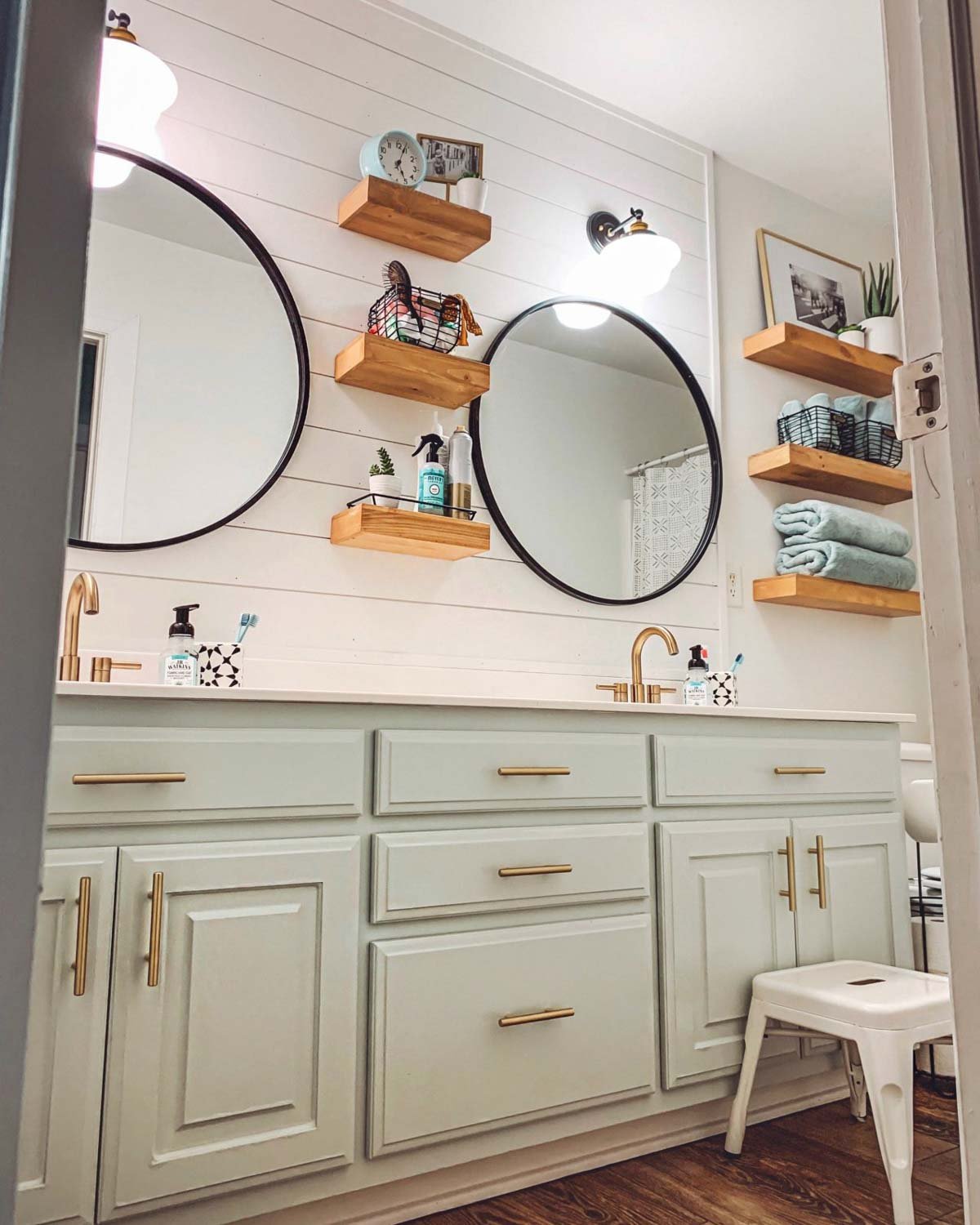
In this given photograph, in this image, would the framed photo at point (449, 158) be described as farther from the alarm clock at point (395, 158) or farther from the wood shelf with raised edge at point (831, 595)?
the wood shelf with raised edge at point (831, 595)

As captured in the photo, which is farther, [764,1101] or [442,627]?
[442,627]

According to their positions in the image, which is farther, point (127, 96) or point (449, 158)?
point (449, 158)

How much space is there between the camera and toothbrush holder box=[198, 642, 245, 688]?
1859 mm

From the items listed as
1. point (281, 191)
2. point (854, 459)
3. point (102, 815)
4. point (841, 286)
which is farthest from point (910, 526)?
point (102, 815)

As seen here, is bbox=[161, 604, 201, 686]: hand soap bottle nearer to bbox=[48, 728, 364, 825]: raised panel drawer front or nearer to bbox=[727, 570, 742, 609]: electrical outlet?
bbox=[48, 728, 364, 825]: raised panel drawer front

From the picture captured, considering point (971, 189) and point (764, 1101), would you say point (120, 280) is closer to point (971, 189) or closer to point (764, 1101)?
point (971, 189)

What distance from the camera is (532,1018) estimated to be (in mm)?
1671

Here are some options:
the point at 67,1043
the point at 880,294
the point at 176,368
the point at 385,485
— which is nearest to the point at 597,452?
the point at 385,485

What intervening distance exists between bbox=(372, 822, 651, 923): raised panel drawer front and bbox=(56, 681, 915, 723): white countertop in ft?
0.73

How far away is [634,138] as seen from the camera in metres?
2.81

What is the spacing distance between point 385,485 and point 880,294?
2005 mm

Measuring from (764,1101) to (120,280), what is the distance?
2.16 metres

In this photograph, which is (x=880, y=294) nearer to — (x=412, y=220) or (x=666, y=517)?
(x=666, y=517)

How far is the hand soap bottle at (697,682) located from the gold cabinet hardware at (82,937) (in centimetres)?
156
